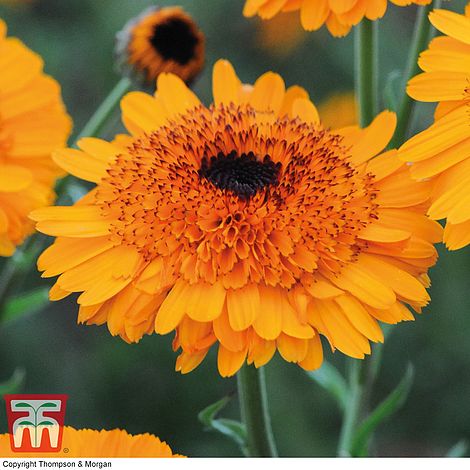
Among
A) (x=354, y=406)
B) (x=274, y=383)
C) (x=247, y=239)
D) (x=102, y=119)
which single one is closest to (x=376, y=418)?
(x=354, y=406)

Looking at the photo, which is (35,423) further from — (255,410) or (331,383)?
(331,383)

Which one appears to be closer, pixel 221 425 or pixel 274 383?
pixel 221 425

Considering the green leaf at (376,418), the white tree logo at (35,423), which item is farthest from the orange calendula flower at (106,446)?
the green leaf at (376,418)

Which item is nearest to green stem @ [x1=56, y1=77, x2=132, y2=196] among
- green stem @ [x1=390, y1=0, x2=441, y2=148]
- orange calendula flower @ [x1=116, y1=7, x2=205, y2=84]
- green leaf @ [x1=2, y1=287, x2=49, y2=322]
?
orange calendula flower @ [x1=116, y1=7, x2=205, y2=84]

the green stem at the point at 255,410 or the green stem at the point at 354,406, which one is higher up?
the green stem at the point at 255,410

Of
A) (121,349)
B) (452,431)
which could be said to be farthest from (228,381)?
(452,431)

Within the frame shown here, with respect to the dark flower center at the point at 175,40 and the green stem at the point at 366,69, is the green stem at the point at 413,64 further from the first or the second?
the dark flower center at the point at 175,40
